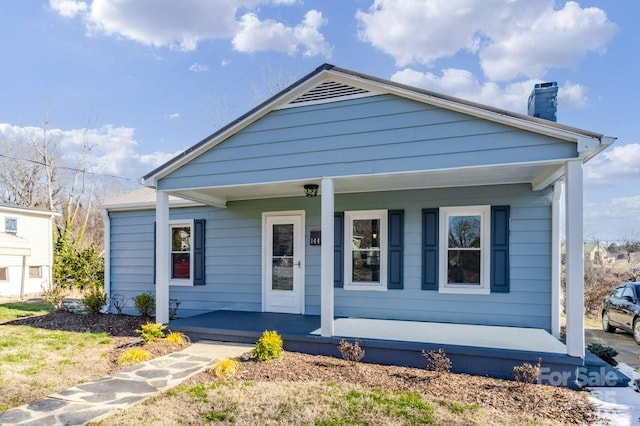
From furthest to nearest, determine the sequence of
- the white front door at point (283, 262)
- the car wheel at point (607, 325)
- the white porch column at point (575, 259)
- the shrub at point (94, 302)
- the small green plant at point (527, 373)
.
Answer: the car wheel at point (607, 325), the shrub at point (94, 302), the white front door at point (283, 262), the white porch column at point (575, 259), the small green plant at point (527, 373)

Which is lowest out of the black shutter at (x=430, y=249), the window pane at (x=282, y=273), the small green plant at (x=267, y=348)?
the small green plant at (x=267, y=348)

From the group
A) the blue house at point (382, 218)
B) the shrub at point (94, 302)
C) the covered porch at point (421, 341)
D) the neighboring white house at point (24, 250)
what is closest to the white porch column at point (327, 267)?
the blue house at point (382, 218)

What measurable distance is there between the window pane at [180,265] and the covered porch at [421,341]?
183 centimetres

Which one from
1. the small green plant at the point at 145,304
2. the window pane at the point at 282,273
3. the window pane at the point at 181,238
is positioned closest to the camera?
the window pane at the point at 282,273

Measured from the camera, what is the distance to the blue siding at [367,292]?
20.0 ft

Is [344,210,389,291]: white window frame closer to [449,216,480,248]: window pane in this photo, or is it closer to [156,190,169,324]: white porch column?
[449,216,480,248]: window pane

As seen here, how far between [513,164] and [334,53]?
37.5 ft

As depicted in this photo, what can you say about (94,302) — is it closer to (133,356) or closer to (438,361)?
(133,356)

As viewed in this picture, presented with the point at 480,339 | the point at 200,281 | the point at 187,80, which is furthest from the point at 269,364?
the point at 187,80

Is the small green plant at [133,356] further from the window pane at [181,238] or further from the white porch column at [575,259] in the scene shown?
the white porch column at [575,259]

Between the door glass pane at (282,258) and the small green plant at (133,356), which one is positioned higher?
the door glass pane at (282,258)

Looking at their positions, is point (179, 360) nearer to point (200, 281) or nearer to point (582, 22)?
point (200, 281)

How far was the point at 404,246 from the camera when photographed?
6.73 meters

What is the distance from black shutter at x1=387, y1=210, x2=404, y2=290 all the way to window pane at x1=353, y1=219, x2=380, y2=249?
28 centimetres
